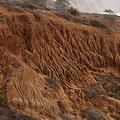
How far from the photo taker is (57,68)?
69.8 ft

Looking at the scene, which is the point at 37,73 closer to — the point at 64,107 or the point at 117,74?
the point at 64,107

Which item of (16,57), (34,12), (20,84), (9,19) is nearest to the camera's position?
(20,84)

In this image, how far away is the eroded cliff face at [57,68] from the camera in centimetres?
1668

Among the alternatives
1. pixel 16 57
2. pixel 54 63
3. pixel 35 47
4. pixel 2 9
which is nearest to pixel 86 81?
pixel 54 63

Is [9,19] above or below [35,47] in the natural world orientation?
above

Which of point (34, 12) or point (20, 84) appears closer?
point (20, 84)

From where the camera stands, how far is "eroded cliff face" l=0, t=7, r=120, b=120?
1668 centimetres

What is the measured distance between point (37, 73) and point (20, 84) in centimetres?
247

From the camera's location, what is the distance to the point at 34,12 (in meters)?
23.7

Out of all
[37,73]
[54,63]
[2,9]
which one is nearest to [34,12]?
[2,9]

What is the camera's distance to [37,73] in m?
19.1

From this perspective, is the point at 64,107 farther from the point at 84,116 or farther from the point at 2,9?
the point at 2,9

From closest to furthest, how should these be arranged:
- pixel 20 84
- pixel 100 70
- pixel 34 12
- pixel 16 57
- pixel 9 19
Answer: pixel 20 84 < pixel 16 57 < pixel 9 19 < pixel 34 12 < pixel 100 70

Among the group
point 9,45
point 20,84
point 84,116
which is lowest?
point 84,116
